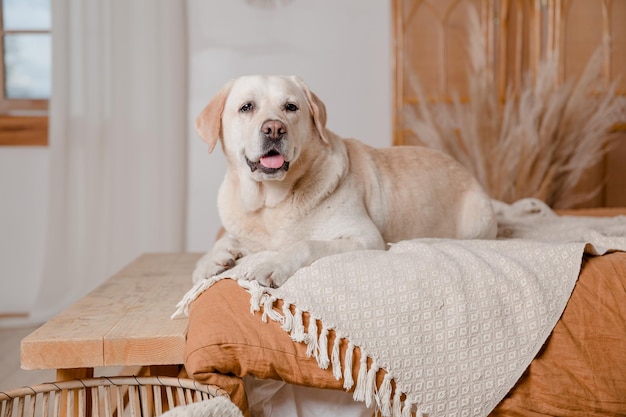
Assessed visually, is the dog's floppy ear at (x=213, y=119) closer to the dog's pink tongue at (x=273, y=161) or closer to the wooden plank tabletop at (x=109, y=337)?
the dog's pink tongue at (x=273, y=161)

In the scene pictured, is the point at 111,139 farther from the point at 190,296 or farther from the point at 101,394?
the point at 101,394

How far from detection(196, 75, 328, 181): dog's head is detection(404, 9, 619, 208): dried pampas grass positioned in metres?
1.40

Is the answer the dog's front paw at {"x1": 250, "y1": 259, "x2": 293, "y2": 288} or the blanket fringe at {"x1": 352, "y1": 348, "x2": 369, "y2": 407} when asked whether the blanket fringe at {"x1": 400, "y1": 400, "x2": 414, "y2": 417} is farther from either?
the dog's front paw at {"x1": 250, "y1": 259, "x2": 293, "y2": 288}

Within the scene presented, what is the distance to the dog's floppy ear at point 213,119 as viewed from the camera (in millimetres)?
1817

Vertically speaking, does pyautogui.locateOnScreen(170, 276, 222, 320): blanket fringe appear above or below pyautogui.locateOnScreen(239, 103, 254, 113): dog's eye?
below

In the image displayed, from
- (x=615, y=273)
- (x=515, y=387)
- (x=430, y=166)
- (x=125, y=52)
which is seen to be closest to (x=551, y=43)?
(x=430, y=166)

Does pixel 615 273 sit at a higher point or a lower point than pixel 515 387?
higher

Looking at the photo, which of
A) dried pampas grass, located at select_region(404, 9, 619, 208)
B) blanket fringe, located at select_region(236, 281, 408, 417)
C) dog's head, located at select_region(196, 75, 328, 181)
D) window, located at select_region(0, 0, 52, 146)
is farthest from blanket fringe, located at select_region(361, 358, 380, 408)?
window, located at select_region(0, 0, 52, 146)

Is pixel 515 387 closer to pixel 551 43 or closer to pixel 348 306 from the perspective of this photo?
pixel 348 306

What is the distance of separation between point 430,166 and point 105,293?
3.43 feet

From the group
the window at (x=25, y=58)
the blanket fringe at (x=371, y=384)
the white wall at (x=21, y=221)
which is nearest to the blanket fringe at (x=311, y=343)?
the blanket fringe at (x=371, y=384)

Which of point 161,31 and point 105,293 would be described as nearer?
point 105,293

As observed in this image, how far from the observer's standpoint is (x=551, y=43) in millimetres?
3721

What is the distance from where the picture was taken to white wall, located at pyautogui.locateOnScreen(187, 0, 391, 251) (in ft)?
12.8
